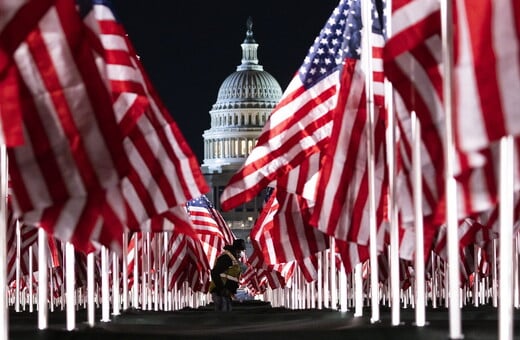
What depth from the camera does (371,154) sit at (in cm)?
1989

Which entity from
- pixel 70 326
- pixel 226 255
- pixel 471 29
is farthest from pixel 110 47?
pixel 226 255

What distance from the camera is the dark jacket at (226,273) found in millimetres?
31656

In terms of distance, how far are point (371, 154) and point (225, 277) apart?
498 inches

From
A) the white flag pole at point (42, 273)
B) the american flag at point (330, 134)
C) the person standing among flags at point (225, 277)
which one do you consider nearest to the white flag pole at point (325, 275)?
the person standing among flags at point (225, 277)

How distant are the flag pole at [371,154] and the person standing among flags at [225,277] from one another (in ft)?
35.6

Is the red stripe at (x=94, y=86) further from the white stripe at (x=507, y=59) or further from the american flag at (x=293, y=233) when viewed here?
the american flag at (x=293, y=233)

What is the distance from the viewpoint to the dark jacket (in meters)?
31.7

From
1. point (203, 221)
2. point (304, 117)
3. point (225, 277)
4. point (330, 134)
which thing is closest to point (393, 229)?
point (330, 134)

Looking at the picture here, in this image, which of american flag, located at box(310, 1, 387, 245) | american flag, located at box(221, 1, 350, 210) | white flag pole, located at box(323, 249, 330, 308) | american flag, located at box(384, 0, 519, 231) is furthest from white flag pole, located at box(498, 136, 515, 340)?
white flag pole, located at box(323, 249, 330, 308)

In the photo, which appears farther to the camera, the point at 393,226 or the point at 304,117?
the point at 304,117

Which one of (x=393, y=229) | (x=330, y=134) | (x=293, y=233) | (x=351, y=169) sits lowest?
(x=393, y=229)

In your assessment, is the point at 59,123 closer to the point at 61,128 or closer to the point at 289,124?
the point at 61,128

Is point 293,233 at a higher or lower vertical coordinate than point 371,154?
lower

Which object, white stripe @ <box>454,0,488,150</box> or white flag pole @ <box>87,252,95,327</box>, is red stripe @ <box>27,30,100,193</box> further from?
white flag pole @ <box>87,252,95,327</box>
